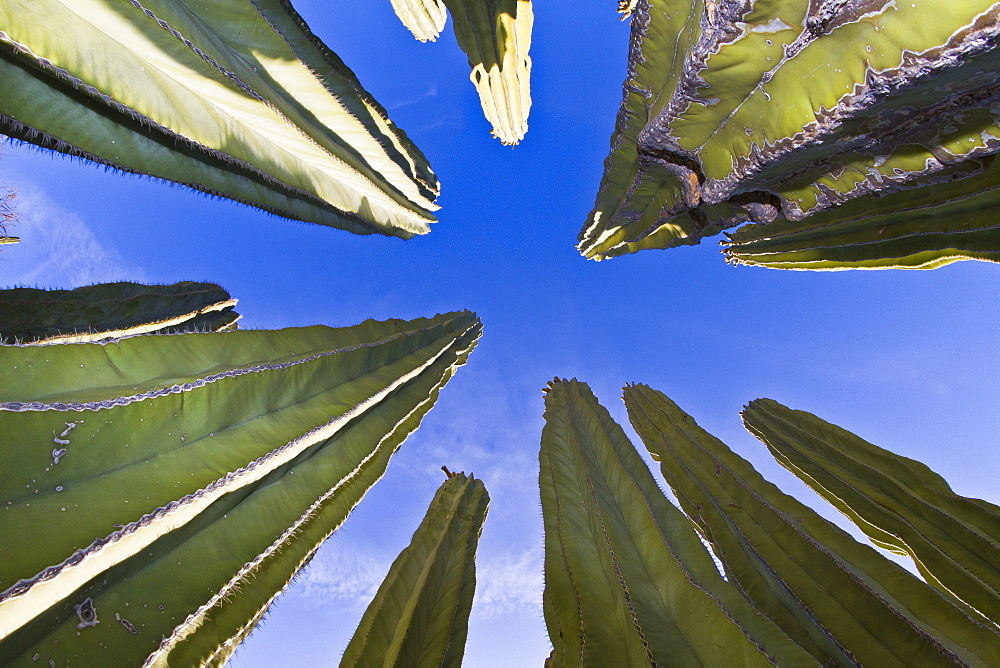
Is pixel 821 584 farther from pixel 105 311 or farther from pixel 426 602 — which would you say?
pixel 105 311

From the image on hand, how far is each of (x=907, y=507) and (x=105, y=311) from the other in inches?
219

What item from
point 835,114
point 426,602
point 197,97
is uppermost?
point 835,114

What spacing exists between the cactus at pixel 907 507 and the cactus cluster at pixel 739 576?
0.03ft

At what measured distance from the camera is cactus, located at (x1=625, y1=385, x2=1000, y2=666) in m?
1.61

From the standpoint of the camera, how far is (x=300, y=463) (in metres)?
2.15

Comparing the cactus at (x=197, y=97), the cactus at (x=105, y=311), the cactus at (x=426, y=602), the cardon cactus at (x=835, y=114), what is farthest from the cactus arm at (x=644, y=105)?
the cactus at (x=105, y=311)

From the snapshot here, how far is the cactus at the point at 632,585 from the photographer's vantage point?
5.14ft

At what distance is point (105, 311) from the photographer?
3.34m

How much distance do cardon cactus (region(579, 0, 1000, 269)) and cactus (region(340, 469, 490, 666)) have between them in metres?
2.79

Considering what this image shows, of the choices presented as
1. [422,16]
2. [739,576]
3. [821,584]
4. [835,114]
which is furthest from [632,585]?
[422,16]

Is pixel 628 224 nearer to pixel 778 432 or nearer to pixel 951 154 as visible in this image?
pixel 778 432

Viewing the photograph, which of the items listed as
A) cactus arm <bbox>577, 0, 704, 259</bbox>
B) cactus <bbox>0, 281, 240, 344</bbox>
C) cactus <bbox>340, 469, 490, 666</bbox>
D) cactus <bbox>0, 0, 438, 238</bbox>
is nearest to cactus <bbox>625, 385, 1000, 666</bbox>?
cactus <bbox>340, 469, 490, 666</bbox>

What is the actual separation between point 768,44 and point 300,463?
8.72ft

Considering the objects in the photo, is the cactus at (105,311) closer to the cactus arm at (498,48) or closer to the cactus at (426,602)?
the cactus at (426,602)
